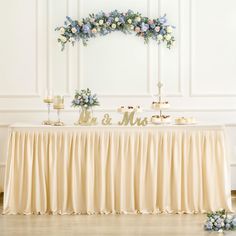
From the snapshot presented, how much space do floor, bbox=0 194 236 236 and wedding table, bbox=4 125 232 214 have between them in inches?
6.7

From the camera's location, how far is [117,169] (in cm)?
563

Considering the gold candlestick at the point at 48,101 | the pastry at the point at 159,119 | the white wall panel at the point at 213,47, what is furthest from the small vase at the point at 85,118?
the white wall panel at the point at 213,47

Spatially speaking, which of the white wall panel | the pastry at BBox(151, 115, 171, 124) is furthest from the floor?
the white wall panel

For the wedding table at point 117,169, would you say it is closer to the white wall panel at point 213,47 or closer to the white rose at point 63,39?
the white wall panel at point 213,47

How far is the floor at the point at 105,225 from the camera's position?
493 centimetres

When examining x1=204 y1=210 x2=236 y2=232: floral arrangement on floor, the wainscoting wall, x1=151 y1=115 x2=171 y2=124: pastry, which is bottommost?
x1=204 y1=210 x2=236 y2=232: floral arrangement on floor

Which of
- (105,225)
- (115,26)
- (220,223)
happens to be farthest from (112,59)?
(220,223)

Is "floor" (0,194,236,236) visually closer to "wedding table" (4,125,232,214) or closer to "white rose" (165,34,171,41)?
"wedding table" (4,125,232,214)

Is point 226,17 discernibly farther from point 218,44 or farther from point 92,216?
point 92,216

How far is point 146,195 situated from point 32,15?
234 centimetres

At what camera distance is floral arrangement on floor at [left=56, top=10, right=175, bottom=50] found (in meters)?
6.42

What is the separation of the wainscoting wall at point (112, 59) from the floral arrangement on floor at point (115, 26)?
9 centimetres

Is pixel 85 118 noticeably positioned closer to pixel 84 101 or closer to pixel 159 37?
pixel 84 101

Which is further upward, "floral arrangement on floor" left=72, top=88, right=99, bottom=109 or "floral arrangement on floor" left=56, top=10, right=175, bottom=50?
"floral arrangement on floor" left=56, top=10, right=175, bottom=50
